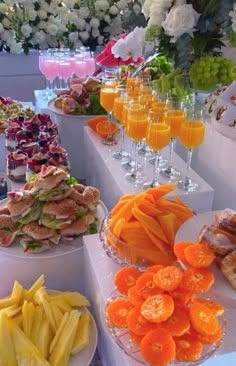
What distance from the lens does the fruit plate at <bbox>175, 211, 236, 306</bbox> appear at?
929 mm

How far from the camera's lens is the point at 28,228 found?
130cm

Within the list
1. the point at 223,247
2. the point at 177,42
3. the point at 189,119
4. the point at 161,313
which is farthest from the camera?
the point at 177,42

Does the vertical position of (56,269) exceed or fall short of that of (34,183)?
it falls short

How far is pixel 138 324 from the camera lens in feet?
2.77

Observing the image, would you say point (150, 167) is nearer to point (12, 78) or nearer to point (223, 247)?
point (223, 247)

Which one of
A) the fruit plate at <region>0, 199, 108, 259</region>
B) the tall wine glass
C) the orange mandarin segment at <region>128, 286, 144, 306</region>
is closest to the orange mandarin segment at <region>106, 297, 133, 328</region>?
the orange mandarin segment at <region>128, 286, 144, 306</region>

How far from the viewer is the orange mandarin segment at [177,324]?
2.67 ft

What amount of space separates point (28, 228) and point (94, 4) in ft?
8.55

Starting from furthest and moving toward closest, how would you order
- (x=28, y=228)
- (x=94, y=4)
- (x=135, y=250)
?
(x=94, y=4) → (x=28, y=228) → (x=135, y=250)

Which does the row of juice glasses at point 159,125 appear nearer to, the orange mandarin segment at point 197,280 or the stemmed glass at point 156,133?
the stemmed glass at point 156,133

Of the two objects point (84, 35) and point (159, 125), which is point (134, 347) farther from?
point (84, 35)

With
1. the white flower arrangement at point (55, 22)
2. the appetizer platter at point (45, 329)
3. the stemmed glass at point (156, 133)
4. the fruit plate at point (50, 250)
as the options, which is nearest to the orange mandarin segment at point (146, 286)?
the appetizer platter at point (45, 329)

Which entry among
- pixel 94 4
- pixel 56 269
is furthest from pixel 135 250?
pixel 94 4

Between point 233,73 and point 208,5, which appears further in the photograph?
point 233,73
